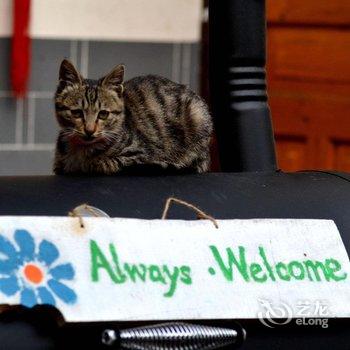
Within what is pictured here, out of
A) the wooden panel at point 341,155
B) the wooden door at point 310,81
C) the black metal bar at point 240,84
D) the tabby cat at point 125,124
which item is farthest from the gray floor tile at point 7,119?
the black metal bar at point 240,84

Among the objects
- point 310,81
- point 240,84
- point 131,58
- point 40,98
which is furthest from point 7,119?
point 240,84

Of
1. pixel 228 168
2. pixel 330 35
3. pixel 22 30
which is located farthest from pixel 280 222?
pixel 330 35

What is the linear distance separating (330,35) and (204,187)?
90.8 inches

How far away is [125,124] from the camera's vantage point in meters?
1.97

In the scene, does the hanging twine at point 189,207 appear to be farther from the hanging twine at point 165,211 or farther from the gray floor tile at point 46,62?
the gray floor tile at point 46,62

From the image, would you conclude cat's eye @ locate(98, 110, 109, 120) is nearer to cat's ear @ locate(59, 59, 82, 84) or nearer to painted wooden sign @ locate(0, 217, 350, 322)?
cat's ear @ locate(59, 59, 82, 84)

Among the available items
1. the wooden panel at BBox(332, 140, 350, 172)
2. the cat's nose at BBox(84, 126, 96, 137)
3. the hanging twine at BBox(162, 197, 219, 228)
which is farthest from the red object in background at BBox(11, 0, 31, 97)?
the hanging twine at BBox(162, 197, 219, 228)

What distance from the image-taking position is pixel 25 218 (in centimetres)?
128

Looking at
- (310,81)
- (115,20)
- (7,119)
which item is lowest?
(7,119)

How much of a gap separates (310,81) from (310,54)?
0.08 m

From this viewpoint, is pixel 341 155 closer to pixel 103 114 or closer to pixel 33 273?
pixel 103 114

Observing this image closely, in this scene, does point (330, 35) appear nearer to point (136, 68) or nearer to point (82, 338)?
point (136, 68)

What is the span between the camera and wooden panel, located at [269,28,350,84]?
3.66 metres

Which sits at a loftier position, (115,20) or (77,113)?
(115,20)
